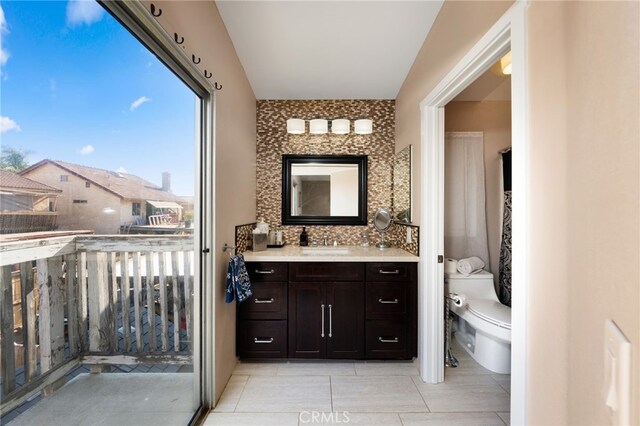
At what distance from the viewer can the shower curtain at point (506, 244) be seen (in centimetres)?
240

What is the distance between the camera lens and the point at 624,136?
471mm

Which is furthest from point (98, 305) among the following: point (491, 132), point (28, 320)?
point (491, 132)

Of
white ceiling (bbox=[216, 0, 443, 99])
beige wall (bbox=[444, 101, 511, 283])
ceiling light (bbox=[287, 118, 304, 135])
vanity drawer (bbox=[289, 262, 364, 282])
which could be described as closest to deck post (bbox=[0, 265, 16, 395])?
vanity drawer (bbox=[289, 262, 364, 282])

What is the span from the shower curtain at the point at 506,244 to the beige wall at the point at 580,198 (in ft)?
5.74

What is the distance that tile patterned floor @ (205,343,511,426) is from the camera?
1593mm

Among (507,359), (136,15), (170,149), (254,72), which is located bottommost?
(507,359)

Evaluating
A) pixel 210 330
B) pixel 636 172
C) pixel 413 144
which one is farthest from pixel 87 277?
pixel 413 144

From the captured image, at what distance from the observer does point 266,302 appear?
6.97 feet

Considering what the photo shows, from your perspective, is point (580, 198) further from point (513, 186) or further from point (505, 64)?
point (505, 64)

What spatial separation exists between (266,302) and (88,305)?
4.33 ft

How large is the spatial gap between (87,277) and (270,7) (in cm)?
179

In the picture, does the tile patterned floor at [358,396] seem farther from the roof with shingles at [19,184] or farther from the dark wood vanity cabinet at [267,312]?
the roof with shingles at [19,184]

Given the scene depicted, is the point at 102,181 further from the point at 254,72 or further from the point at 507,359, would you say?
the point at 507,359

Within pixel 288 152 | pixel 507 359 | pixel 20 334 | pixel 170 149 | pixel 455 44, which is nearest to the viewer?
pixel 20 334
